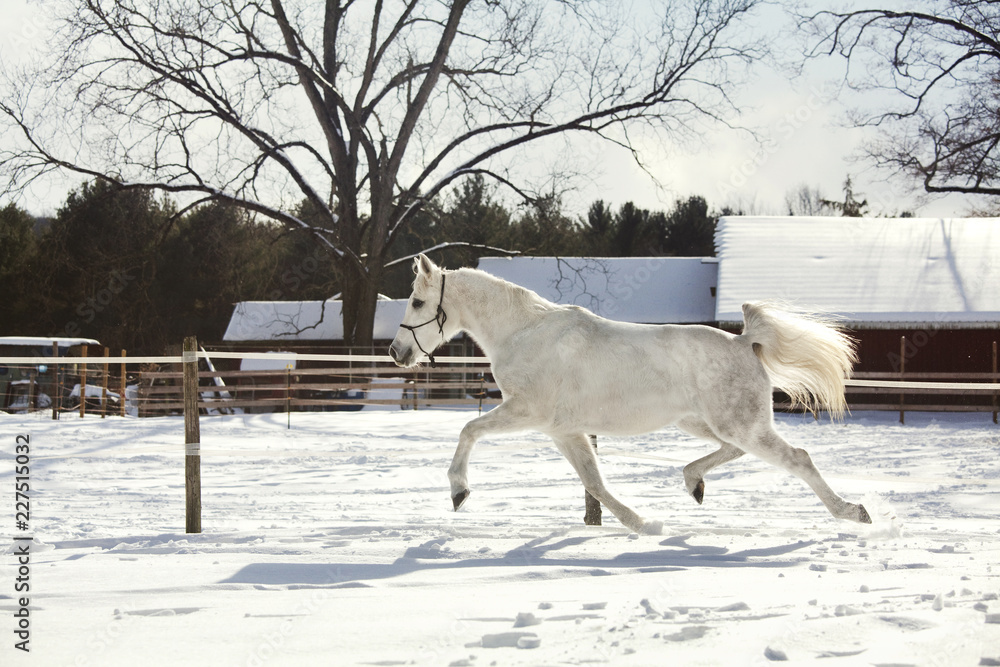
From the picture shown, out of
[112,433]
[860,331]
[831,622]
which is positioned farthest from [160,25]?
[831,622]

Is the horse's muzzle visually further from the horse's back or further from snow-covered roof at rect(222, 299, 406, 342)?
snow-covered roof at rect(222, 299, 406, 342)

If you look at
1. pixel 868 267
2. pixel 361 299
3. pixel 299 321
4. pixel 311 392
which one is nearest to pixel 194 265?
pixel 299 321

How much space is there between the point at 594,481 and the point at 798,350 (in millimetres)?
1469

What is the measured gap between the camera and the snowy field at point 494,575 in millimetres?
2775

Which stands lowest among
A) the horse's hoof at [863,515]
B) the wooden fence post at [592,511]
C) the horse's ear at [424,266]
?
the wooden fence post at [592,511]

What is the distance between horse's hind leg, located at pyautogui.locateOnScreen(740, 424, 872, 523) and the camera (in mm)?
4914

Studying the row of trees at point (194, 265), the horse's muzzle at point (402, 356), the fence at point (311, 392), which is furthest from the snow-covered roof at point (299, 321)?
the horse's muzzle at point (402, 356)

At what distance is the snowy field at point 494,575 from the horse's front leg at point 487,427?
42 centimetres

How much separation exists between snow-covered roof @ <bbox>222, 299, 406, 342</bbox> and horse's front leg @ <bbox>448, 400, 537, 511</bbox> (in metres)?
23.5

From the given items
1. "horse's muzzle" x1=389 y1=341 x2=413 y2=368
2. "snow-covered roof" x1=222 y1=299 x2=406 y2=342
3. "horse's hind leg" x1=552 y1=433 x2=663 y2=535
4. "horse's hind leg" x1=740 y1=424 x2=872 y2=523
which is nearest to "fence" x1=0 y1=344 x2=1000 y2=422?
"snow-covered roof" x1=222 y1=299 x2=406 y2=342

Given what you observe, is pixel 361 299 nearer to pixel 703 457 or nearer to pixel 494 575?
pixel 703 457

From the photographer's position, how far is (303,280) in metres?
40.2

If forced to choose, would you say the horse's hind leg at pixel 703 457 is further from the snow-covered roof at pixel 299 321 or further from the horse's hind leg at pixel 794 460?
the snow-covered roof at pixel 299 321

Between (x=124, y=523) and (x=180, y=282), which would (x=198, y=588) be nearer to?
(x=124, y=523)
